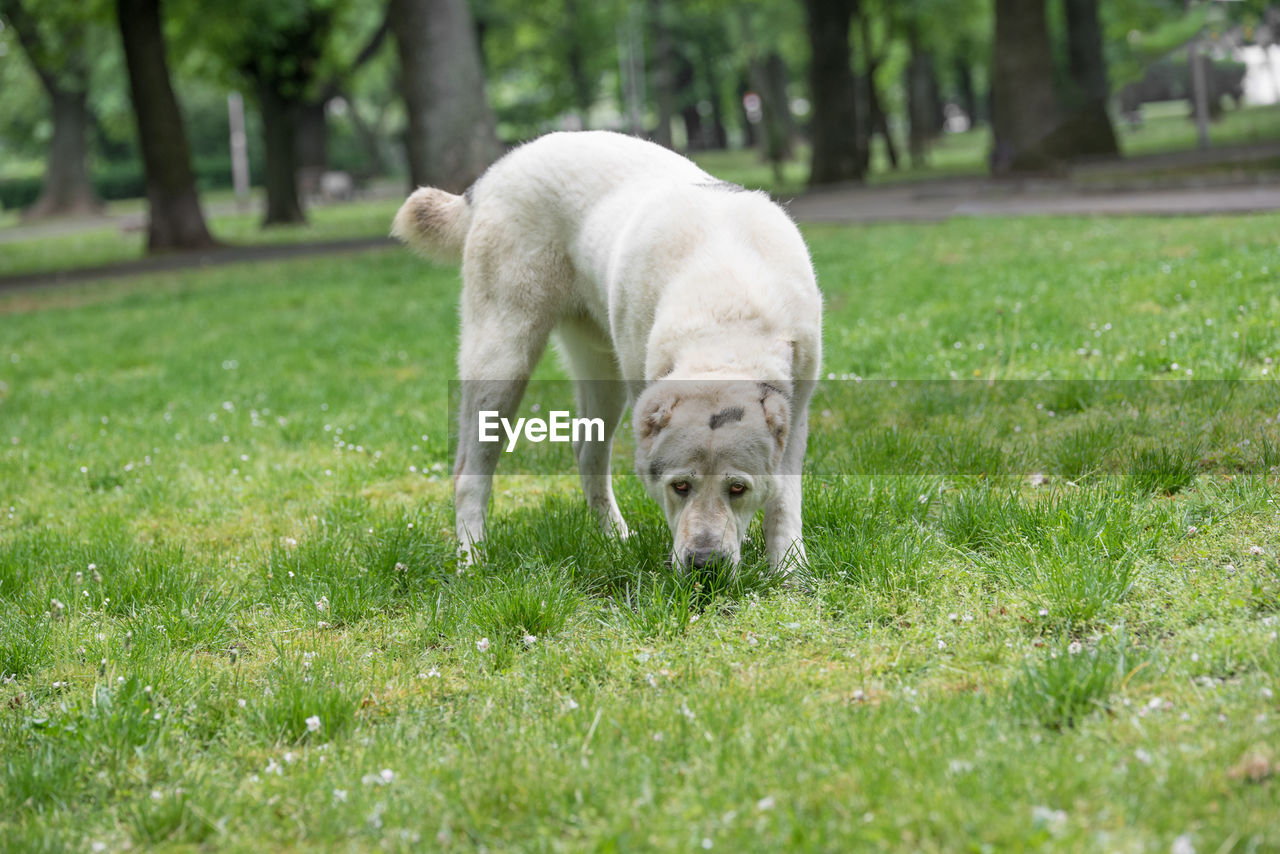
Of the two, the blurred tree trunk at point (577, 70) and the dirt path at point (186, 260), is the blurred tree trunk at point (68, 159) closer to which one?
the blurred tree trunk at point (577, 70)

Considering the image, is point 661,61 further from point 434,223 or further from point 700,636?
point 700,636

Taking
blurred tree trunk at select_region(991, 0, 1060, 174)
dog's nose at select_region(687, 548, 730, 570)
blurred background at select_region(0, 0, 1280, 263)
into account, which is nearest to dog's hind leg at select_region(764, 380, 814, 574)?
dog's nose at select_region(687, 548, 730, 570)

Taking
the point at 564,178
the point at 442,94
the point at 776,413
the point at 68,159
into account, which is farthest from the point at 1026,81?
the point at 68,159

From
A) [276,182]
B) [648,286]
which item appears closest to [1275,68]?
[648,286]

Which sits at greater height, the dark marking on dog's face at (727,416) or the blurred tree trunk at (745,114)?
the blurred tree trunk at (745,114)

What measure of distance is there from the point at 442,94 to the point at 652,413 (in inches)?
544

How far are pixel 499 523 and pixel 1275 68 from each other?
19165 millimetres

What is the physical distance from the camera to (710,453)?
12.6ft

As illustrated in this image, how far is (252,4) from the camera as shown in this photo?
27.0 metres

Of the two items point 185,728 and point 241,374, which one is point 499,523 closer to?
point 185,728

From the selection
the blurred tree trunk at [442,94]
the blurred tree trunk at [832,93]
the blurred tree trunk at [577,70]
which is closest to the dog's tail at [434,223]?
the blurred tree trunk at [442,94]

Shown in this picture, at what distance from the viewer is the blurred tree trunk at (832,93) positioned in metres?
25.8

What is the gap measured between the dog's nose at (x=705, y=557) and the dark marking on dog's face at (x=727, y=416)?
41 centimetres

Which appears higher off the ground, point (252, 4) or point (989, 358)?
point (252, 4)
